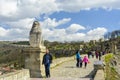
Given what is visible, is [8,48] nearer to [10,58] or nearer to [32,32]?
[32,32]

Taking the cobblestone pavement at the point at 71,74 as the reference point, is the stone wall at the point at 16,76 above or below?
above

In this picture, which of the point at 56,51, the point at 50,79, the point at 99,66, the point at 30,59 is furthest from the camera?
the point at 56,51

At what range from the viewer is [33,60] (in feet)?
61.8

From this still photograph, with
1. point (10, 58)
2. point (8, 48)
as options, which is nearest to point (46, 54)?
point (8, 48)

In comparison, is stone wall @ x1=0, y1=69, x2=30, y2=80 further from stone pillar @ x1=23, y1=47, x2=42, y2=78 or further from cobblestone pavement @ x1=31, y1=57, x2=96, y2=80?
cobblestone pavement @ x1=31, y1=57, x2=96, y2=80

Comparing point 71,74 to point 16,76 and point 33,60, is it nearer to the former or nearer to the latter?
point 33,60

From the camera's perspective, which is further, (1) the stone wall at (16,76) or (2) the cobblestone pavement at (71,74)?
(2) the cobblestone pavement at (71,74)

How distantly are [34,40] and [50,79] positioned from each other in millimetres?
2406

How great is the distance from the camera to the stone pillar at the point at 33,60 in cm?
1870

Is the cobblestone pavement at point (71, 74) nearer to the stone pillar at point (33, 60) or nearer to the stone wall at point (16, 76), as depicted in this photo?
the stone pillar at point (33, 60)

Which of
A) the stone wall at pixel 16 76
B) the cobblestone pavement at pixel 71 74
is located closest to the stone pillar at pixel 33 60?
the cobblestone pavement at pixel 71 74

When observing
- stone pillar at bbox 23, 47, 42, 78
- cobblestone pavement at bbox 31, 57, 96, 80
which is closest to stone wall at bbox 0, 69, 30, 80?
stone pillar at bbox 23, 47, 42, 78

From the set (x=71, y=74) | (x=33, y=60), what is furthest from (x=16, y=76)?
(x=71, y=74)

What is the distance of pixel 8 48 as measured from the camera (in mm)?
20000
